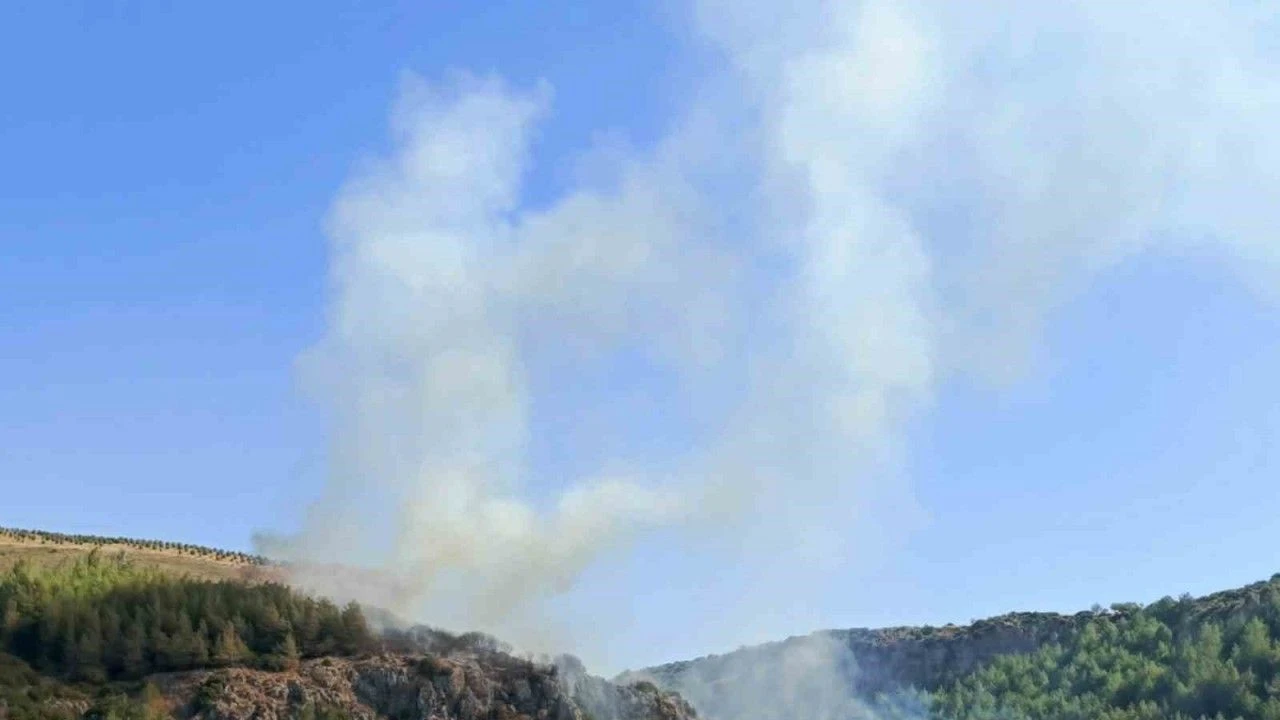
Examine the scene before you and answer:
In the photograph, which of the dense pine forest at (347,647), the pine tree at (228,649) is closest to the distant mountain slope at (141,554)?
the dense pine forest at (347,647)

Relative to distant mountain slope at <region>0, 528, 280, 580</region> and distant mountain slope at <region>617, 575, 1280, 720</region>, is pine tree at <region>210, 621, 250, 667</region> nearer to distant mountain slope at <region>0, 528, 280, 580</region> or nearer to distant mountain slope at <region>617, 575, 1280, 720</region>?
distant mountain slope at <region>0, 528, 280, 580</region>

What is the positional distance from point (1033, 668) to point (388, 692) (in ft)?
219

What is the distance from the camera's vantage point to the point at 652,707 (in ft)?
308

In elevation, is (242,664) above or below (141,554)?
below

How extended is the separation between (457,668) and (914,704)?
5541cm

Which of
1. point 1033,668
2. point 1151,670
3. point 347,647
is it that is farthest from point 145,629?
point 1033,668

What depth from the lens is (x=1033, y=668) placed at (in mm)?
134000

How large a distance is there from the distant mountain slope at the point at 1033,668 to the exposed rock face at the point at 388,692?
22.1 metres

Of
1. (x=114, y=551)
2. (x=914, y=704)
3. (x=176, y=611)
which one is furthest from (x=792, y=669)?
(x=176, y=611)

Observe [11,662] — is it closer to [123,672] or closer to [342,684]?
[123,672]

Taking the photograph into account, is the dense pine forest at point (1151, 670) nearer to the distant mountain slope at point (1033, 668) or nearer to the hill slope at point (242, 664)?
the distant mountain slope at point (1033, 668)

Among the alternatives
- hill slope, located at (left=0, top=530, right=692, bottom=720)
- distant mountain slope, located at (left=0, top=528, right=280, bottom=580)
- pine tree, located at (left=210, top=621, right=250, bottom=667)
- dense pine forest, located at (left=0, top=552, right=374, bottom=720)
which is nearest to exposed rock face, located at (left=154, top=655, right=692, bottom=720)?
hill slope, located at (left=0, top=530, right=692, bottom=720)

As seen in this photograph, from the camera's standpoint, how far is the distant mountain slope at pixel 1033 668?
120m

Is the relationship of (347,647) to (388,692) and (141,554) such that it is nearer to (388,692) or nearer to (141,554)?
(388,692)
